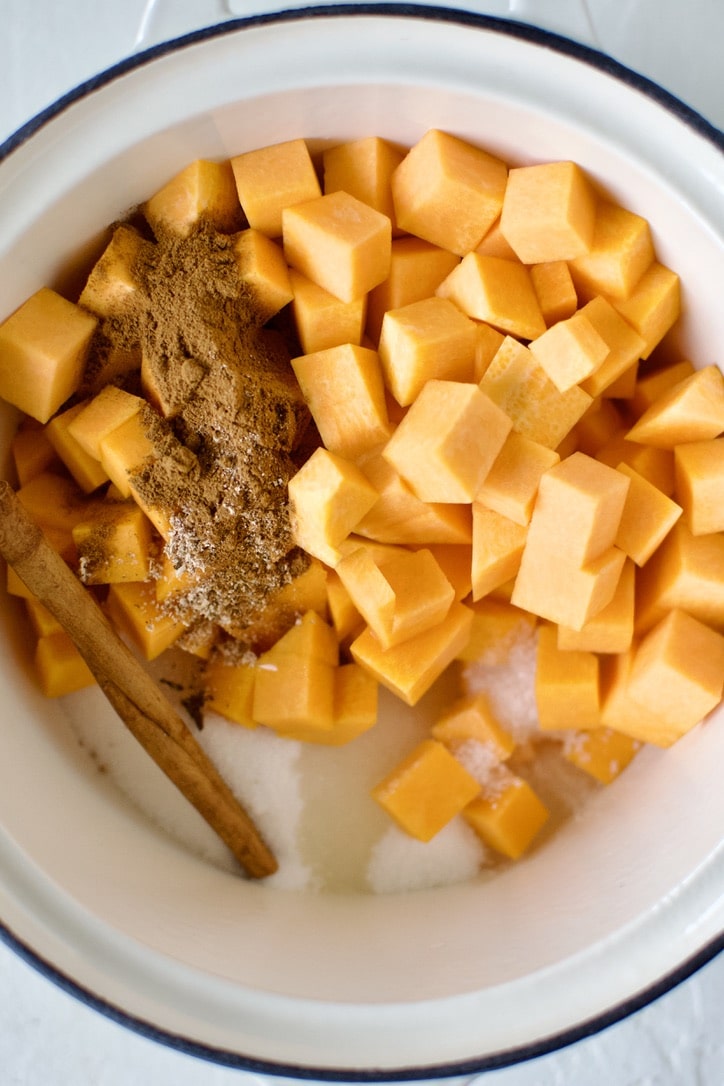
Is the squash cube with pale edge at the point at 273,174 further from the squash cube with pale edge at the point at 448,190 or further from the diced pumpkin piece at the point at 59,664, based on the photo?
the diced pumpkin piece at the point at 59,664

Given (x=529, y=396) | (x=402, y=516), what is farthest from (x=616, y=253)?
(x=402, y=516)

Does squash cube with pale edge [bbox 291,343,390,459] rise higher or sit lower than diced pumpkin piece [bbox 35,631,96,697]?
higher

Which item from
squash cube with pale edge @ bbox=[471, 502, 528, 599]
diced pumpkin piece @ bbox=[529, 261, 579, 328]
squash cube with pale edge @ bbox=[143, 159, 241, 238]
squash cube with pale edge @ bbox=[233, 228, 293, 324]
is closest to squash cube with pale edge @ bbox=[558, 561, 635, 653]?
squash cube with pale edge @ bbox=[471, 502, 528, 599]

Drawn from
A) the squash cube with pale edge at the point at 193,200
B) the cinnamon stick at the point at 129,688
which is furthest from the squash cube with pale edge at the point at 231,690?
the squash cube with pale edge at the point at 193,200

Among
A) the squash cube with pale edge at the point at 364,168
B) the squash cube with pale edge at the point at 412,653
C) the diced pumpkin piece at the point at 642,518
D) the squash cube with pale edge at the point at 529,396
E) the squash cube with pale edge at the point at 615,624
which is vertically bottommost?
the squash cube with pale edge at the point at 615,624

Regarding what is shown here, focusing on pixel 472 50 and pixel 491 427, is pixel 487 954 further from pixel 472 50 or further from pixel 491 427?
pixel 472 50

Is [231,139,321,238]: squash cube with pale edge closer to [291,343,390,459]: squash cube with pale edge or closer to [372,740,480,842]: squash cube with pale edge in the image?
[291,343,390,459]: squash cube with pale edge

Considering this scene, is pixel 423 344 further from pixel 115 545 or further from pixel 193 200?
pixel 115 545
